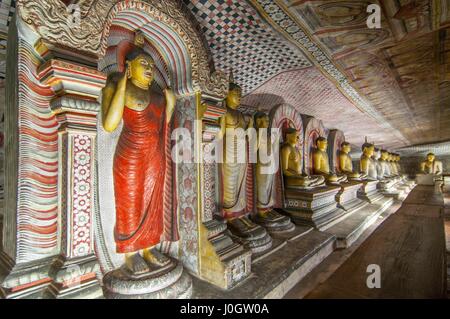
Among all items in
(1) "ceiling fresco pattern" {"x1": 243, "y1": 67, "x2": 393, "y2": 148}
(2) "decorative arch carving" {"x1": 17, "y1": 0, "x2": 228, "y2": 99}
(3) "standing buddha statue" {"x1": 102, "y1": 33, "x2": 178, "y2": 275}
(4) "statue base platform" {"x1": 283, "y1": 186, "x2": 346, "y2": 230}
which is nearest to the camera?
(2) "decorative arch carving" {"x1": 17, "y1": 0, "x2": 228, "y2": 99}

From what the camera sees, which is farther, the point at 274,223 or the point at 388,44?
the point at 274,223

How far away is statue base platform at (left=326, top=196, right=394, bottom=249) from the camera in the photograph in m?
3.81

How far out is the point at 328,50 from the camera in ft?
11.0

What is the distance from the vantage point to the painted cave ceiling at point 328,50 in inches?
99.3

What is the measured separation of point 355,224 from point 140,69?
186 inches

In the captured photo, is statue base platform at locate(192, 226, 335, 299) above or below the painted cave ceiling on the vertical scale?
below

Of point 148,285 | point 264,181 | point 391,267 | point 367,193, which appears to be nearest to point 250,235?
point 264,181

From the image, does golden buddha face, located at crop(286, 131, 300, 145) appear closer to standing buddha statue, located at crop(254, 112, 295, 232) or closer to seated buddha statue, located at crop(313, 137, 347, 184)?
standing buddha statue, located at crop(254, 112, 295, 232)

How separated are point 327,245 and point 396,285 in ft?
4.00

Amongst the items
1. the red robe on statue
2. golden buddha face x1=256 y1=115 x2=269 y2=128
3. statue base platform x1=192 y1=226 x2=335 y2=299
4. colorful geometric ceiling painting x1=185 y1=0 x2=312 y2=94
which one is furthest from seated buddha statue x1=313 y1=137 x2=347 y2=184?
the red robe on statue

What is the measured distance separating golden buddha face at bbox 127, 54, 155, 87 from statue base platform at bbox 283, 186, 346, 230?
11.8 ft

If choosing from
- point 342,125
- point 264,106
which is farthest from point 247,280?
point 342,125

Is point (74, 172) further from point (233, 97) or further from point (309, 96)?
point (309, 96)

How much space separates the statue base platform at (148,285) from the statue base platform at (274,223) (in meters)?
2.03
